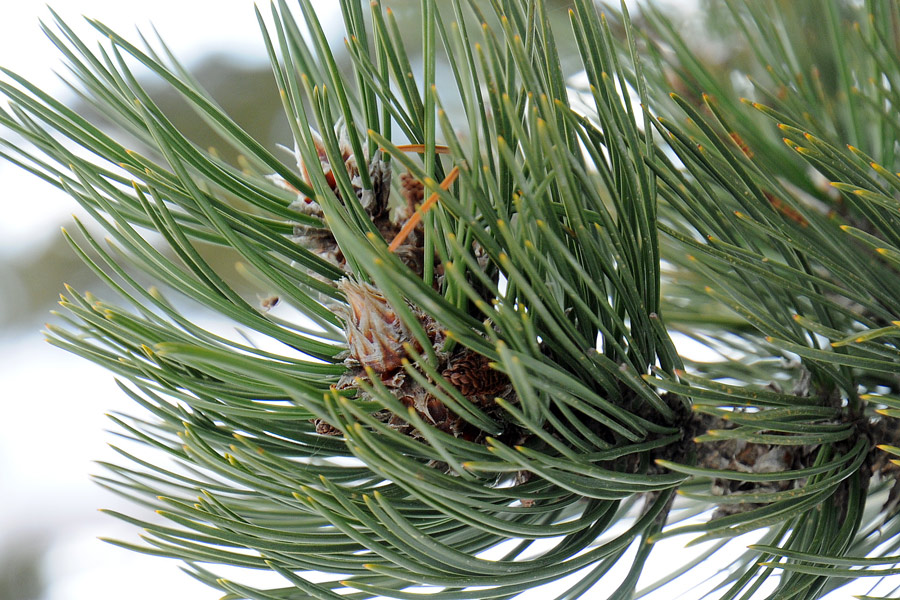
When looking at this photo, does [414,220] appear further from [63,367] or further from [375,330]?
[63,367]

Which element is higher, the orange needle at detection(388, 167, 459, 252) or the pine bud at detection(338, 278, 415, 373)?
the orange needle at detection(388, 167, 459, 252)

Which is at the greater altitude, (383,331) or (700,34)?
(700,34)

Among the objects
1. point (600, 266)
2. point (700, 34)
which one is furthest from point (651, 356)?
point (700, 34)

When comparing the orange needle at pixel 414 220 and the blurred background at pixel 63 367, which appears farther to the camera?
the blurred background at pixel 63 367

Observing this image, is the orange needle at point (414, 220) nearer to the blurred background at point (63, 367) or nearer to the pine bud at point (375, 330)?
the pine bud at point (375, 330)

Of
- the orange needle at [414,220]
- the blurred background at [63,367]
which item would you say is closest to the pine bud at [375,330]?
the orange needle at [414,220]

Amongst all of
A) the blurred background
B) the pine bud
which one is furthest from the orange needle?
the blurred background

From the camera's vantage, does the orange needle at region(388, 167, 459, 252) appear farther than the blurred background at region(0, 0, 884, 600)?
No

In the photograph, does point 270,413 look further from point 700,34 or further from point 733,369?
point 700,34

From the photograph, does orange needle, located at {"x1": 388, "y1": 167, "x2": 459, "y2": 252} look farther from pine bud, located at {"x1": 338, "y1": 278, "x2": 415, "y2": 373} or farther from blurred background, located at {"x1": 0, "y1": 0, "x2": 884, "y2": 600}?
blurred background, located at {"x1": 0, "y1": 0, "x2": 884, "y2": 600}
